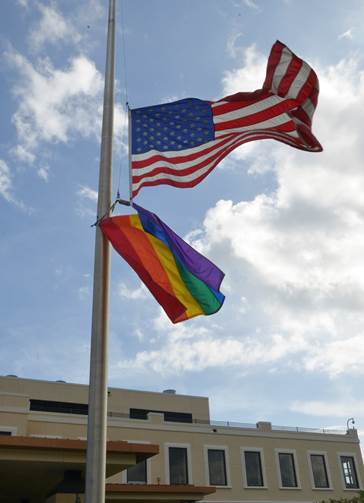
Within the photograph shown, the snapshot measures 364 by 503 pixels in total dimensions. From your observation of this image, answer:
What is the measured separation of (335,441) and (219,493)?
1119cm

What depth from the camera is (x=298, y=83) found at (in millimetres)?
13719

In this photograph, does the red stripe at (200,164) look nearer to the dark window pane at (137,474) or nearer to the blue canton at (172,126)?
the blue canton at (172,126)

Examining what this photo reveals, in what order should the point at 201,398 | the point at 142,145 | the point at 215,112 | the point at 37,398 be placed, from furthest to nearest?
the point at 201,398
the point at 37,398
the point at 215,112
the point at 142,145

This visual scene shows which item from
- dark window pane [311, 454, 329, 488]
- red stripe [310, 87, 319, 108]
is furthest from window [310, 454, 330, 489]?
red stripe [310, 87, 319, 108]

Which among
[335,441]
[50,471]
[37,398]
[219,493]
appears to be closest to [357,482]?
[335,441]

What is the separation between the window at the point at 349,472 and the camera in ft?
138

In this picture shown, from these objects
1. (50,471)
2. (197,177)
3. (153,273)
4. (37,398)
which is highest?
(37,398)

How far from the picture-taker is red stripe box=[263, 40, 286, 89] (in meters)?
13.7

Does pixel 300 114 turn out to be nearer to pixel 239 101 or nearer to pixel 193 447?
pixel 239 101

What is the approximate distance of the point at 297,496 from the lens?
39.6 m

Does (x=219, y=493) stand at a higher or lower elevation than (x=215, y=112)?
lower

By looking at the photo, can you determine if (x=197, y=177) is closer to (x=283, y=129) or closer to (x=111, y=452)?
(x=283, y=129)

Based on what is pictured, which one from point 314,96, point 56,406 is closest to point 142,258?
point 314,96

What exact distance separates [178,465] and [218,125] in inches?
1090
